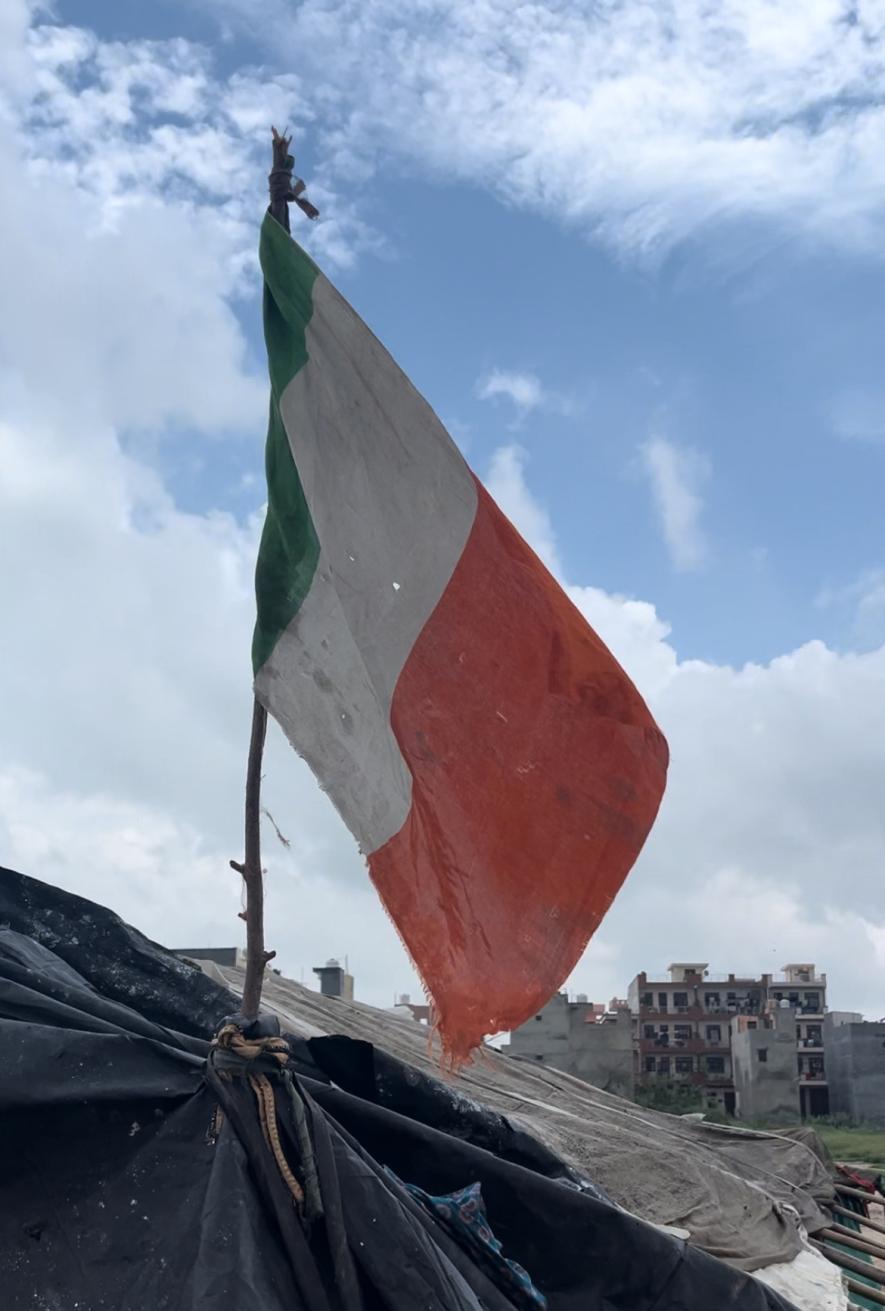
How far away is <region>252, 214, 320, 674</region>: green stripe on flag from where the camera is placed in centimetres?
302

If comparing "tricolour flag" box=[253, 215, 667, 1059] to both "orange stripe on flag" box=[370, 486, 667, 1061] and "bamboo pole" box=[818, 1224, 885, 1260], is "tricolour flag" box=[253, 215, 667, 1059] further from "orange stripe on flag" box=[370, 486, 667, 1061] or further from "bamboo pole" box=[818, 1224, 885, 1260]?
"bamboo pole" box=[818, 1224, 885, 1260]

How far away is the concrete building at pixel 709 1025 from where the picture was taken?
45.2 meters

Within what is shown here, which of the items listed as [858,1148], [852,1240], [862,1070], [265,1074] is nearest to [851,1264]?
[852,1240]

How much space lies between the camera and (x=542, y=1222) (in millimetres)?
3123

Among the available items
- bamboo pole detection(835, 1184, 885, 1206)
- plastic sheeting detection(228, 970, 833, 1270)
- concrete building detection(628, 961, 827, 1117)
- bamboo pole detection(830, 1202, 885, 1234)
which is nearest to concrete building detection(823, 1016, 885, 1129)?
concrete building detection(628, 961, 827, 1117)

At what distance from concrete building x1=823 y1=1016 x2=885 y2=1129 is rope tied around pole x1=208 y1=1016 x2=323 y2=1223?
3893cm

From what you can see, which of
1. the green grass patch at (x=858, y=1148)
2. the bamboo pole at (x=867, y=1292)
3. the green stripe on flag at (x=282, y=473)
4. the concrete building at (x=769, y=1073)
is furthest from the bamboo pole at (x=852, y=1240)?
the concrete building at (x=769, y=1073)

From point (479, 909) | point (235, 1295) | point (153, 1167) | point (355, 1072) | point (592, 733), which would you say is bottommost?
point (235, 1295)

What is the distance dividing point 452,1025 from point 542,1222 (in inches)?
23.1

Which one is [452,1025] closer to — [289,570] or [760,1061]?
[289,570]

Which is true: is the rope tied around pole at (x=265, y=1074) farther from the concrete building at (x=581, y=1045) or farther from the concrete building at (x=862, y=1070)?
the concrete building at (x=862, y=1070)

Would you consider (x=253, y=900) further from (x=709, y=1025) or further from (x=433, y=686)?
(x=709, y=1025)

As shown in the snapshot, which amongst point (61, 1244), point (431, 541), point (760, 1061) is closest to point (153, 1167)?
point (61, 1244)

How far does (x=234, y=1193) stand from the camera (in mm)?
2434
